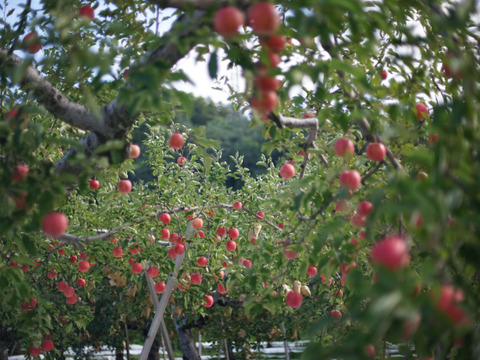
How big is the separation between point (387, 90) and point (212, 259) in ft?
8.85

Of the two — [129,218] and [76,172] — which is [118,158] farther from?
[129,218]

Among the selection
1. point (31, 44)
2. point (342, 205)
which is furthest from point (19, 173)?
point (342, 205)

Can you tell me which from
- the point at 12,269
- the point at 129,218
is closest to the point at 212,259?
the point at 129,218

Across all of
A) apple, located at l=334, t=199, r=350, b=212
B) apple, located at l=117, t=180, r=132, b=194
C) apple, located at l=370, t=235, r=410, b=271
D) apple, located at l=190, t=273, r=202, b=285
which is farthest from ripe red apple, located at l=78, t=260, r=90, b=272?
apple, located at l=370, t=235, r=410, b=271

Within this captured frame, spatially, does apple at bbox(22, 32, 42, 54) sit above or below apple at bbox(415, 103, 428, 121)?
above

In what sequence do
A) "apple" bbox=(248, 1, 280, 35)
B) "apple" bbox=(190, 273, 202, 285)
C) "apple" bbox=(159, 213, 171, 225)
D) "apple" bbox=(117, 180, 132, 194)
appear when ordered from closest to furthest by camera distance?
1. "apple" bbox=(248, 1, 280, 35)
2. "apple" bbox=(117, 180, 132, 194)
3. "apple" bbox=(159, 213, 171, 225)
4. "apple" bbox=(190, 273, 202, 285)

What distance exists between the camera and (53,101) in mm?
2070

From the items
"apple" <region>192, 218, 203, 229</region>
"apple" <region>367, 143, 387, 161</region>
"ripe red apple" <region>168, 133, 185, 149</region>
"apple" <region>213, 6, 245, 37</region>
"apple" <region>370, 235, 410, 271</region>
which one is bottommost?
A: "apple" <region>192, 218, 203, 229</region>

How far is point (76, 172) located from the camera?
2.09 m

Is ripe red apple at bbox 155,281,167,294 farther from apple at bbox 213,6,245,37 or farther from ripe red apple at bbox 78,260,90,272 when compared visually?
apple at bbox 213,6,245,37

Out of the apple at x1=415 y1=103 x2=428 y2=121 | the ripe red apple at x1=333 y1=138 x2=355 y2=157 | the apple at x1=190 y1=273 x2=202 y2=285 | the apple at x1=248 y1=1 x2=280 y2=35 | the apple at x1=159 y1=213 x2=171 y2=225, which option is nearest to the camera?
the apple at x1=248 y1=1 x2=280 y2=35

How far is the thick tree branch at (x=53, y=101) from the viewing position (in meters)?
2.04

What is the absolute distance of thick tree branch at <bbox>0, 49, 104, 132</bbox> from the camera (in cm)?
204

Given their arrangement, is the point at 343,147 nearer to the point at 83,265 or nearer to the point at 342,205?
the point at 342,205
